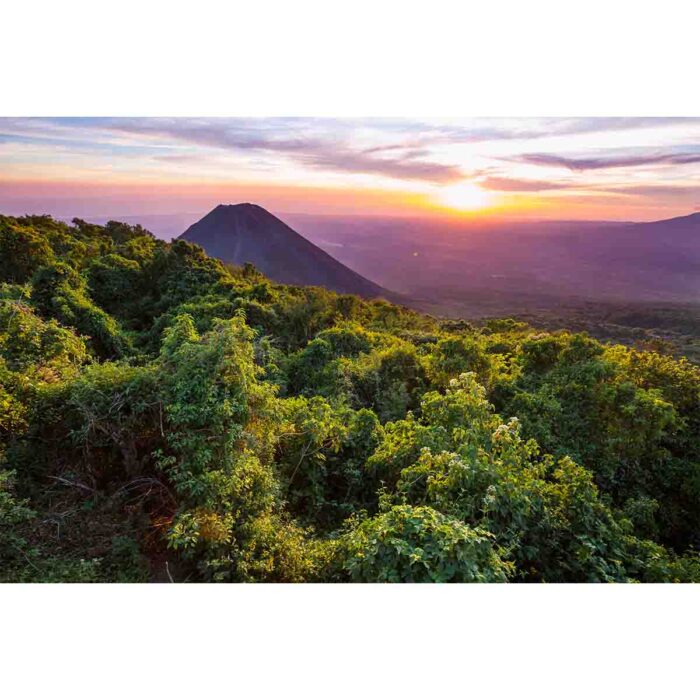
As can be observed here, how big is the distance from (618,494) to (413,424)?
253 centimetres

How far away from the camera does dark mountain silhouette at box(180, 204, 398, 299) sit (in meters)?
5.74

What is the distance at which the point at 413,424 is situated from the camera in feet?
13.4

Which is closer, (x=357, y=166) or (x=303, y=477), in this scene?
(x=303, y=477)

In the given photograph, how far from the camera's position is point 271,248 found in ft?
23.8

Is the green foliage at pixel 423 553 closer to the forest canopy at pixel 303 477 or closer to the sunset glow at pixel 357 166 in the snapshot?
the forest canopy at pixel 303 477

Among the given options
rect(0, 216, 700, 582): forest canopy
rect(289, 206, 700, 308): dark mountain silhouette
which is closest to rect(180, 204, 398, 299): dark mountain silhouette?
rect(289, 206, 700, 308): dark mountain silhouette

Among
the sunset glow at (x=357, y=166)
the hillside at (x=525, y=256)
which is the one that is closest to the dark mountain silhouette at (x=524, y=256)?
the hillside at (x=525, y=256)

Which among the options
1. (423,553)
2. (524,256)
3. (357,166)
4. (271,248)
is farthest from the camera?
(271,248)

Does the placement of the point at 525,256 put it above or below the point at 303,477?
above

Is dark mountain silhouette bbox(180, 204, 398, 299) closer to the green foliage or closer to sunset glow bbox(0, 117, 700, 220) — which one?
sunset glow bbox(0, 117, 700, 220)

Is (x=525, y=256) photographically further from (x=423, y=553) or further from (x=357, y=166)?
(x=423, y=553)

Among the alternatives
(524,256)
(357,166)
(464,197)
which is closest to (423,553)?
(357,166)

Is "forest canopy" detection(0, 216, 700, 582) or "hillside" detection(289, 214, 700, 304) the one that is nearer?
"forest canopy" detection(0, 216, 700, 582)

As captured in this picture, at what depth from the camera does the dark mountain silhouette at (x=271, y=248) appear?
574 cm
